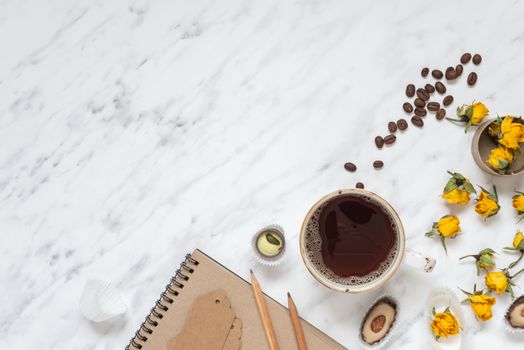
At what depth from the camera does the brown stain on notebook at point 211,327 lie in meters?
1.18

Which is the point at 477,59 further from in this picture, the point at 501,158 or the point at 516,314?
the point at 516,314

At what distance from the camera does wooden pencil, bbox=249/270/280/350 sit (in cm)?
118

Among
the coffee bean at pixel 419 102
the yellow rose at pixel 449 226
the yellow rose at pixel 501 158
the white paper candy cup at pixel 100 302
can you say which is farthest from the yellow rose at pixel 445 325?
the white paper candy cup at pixel 100 302

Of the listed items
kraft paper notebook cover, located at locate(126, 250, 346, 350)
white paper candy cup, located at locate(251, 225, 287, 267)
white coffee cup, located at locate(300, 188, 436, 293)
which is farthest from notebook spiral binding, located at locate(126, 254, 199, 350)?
white coffee cup, located at locate(300, 188, 436, 293)

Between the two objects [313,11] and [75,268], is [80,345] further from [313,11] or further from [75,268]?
[313,11]

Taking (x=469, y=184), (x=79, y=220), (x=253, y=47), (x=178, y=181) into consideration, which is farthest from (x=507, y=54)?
(x=79, y=220)

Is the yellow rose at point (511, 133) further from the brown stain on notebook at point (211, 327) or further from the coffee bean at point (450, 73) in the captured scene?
the brown stain on notebook at point (211, 327)

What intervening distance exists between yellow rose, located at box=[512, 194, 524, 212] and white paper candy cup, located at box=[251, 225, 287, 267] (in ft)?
1.38

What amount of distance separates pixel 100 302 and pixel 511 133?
0.81 meters

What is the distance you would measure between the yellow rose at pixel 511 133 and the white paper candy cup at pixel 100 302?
759mm

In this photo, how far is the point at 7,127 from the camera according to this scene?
130 cm

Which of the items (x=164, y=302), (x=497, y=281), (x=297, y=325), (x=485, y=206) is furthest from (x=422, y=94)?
(x=164, y=302)

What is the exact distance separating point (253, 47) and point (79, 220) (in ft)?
1.58

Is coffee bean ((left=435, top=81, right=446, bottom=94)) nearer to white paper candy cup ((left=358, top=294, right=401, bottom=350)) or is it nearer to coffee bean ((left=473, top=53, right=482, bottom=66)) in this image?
coffee bean ((left=473, top=53, right=482, bottom=66))
